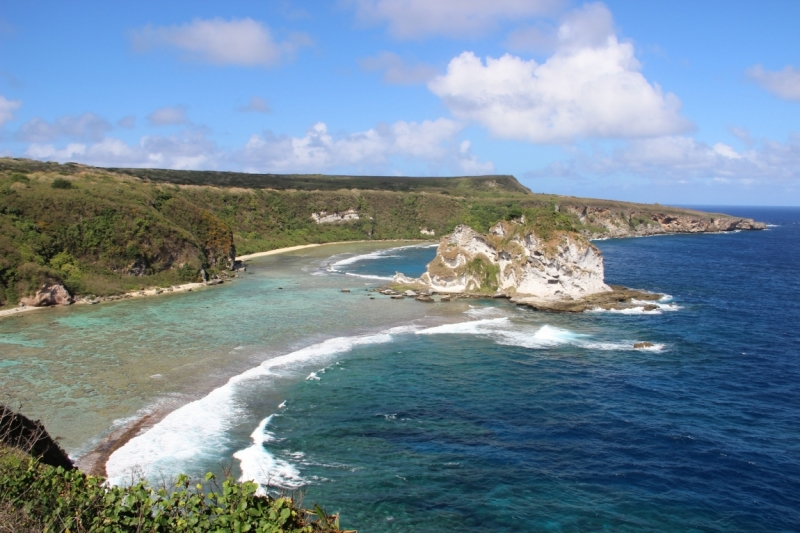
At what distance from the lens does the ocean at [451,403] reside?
77.3 ft

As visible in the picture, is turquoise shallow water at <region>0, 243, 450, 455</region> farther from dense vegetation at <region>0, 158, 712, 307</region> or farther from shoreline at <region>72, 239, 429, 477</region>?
dense vegetation at <region>0, 158, 712, 307</region>

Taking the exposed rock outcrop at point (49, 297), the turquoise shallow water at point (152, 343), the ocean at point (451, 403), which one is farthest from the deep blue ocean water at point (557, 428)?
the exposed rock outcrop at point (49, 297)

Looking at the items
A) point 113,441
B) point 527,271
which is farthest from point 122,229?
point 113,441

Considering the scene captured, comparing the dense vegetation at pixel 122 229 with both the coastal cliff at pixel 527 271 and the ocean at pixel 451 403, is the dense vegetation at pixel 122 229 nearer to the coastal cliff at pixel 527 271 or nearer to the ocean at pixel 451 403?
the coastal cliff at pixel 527 271

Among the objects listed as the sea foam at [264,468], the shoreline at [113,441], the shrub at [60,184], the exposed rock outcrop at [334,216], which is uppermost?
the shrub at [60,184]

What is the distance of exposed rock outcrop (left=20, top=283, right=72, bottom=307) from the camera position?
198 ft

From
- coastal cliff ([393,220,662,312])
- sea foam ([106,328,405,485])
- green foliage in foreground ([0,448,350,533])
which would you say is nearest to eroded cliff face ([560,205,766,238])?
coastal cliff ([393,220,662,312])

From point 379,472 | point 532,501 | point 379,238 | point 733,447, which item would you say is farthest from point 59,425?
point 379,238

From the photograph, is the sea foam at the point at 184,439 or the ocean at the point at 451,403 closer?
the ocean at the point at 451,403

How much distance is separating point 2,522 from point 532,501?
1824 cm

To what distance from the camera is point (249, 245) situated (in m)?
124

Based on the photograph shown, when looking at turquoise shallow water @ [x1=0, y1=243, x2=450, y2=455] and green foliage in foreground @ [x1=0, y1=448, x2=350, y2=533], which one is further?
turquoise shallow water @ [x1=0, y1=243, x2=450, y2=455]

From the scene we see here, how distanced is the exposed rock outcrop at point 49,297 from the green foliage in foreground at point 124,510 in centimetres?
5453

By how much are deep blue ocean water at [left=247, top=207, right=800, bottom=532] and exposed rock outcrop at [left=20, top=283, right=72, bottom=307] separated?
3783 centimetres
